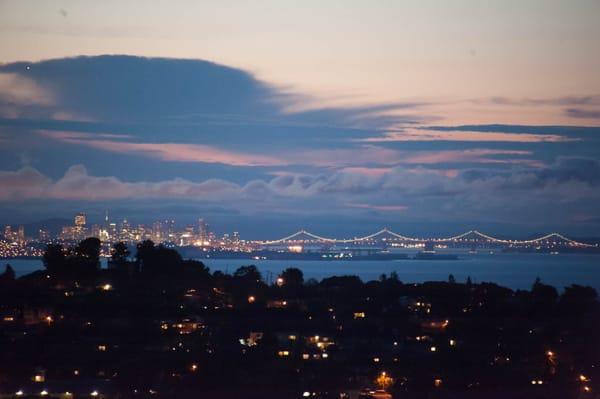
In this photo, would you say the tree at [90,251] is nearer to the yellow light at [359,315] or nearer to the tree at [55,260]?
the tree at [55,260]

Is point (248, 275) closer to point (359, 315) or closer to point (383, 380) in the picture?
point (359, 315)

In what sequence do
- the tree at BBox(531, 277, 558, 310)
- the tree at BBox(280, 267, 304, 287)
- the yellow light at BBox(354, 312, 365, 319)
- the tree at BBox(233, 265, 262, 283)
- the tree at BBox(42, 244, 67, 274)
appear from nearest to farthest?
the yellow light at BBox(354, 312, 365, 319) < the tree at BBox(531, 277, 558, 310) < the tree at BBox(42, 244, 67, 274) < the tree at BBox(280, 267, 304, 287) < the tree at BBox(233, 265, 262, 283)

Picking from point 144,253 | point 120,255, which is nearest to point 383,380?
point 144,253

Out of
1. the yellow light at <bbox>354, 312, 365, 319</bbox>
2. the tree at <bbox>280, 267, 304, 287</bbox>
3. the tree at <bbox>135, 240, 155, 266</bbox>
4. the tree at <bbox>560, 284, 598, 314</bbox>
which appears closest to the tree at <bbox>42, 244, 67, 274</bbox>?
the tree at <bbox>135, 240, 155, 266</bbox>

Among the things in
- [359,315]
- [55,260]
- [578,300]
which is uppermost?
[55,260]

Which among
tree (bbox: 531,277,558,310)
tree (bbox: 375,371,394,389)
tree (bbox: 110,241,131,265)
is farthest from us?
tree (bbox: 110,241,131,265)

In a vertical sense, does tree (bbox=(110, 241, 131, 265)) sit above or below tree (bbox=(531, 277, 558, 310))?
above

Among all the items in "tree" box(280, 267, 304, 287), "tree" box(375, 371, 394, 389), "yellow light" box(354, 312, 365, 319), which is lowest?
"tree" box(375, 371, 394, 389)

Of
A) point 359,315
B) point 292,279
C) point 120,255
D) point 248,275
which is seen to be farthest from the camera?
point 292,279

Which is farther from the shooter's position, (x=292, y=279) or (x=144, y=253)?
(x=292, y=279)

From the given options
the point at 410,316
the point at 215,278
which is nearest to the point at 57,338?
the point at 410,316

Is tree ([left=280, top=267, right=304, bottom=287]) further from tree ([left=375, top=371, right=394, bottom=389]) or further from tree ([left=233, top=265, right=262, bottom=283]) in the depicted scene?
tree ([left=375, top=371, right=394, bottom=389])
